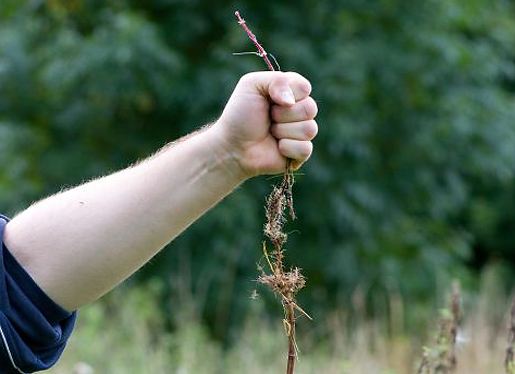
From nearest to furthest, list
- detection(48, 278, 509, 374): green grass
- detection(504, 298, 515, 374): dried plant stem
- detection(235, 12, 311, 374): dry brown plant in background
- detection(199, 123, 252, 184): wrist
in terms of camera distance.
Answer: detection(235, 12, 311, 374): dry brown plant in background, detection(199, 123, 252, 184): wrist, detection(504, 298, 515, 374): dried plant stem, detection(48, 278, 509, 374): green grass

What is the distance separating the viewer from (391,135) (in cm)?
783

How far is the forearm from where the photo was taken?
1914 millimetres

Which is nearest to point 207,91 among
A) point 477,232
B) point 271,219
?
point 271,219

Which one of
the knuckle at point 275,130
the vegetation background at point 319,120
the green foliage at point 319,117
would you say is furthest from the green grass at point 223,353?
the knuckle at point 275,130

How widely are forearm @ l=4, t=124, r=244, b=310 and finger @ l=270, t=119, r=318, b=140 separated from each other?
15 centimetres

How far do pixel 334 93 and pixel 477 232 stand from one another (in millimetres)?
6937

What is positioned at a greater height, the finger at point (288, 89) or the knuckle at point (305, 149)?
the finger at point (288, 89)

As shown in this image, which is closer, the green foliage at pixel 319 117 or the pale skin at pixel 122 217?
the pale skin at pixel 122 217

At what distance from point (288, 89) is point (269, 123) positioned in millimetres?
120

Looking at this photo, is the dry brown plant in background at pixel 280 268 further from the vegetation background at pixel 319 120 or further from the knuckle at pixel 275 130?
the vegetation background at pixel 319 120

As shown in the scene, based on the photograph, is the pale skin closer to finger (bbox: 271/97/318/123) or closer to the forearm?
the forearm

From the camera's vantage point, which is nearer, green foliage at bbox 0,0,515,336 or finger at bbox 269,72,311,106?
finger at bbox 269,72,311,106

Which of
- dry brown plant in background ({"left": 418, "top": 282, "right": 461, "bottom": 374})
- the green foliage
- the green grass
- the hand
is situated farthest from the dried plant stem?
the green foliage

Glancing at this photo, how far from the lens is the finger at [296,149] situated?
67.6 inches
